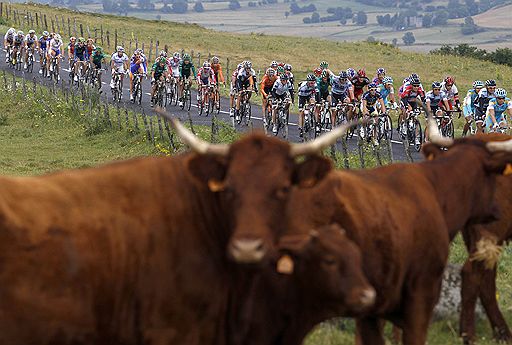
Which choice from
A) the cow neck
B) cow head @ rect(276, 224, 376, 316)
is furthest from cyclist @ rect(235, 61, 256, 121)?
cow head @ rect(276, 224, 376, 316)

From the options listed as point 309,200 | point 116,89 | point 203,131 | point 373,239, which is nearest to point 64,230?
→ point 309,200

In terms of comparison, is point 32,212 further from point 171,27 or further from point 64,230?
point 171,27

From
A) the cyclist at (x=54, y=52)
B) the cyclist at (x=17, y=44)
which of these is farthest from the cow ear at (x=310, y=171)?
the cyclist at (x=17, y=44)

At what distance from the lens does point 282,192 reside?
7480 millimetres

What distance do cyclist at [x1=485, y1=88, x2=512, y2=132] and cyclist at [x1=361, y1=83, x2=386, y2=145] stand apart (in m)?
4.78

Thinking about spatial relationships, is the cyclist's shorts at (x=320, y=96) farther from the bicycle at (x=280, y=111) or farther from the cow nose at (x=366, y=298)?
the cow nose at (x=366, y=298)

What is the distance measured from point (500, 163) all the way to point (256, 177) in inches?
142

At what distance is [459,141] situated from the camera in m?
10.5

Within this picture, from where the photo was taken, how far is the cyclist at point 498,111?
85.0ft

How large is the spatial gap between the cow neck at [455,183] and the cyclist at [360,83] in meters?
22.0

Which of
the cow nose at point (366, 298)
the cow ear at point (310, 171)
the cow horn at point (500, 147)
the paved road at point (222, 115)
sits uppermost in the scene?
the cow ear at point (310, 171)

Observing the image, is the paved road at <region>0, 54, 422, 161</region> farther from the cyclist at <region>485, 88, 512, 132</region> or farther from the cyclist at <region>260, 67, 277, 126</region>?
the cyclist at <region>485, 88, 512, 132</region>

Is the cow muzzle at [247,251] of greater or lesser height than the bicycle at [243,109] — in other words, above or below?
above

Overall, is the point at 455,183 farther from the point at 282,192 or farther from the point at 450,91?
the point at 450,91
